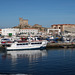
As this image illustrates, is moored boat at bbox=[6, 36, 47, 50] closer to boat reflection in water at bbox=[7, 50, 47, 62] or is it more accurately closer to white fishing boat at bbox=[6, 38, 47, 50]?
white fishing boat at bbox=[6, 38, 47, 50]

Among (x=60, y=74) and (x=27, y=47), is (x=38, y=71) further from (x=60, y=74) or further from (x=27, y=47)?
(x=27, y=47)

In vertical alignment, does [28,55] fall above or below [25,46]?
below

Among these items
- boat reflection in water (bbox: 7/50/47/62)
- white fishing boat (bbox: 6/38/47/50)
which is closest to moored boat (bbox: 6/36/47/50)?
white fishing boat (bbox: 6/38/47/50)

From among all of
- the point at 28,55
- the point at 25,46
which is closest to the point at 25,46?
the point at 25,46

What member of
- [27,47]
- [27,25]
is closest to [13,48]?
[27,47]

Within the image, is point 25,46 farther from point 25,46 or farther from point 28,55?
point 28,55

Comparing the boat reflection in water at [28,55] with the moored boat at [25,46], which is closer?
the boat reflection in water at [28,55]

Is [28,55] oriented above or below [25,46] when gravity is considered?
below

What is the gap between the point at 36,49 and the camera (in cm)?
3120

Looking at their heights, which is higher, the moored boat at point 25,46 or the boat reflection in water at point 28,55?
the moored boat at point 25,46

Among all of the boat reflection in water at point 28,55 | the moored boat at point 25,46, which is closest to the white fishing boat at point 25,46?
the moored boat at point 25,46

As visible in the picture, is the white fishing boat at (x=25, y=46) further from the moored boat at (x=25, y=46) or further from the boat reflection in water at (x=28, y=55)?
the boat reflection in water at (x=28, y=55)

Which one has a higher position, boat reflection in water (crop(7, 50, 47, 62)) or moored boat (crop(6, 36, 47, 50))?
moored boat (crop(6, 36, 47, 50))

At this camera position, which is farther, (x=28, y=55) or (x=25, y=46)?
(x=25, y=46)
